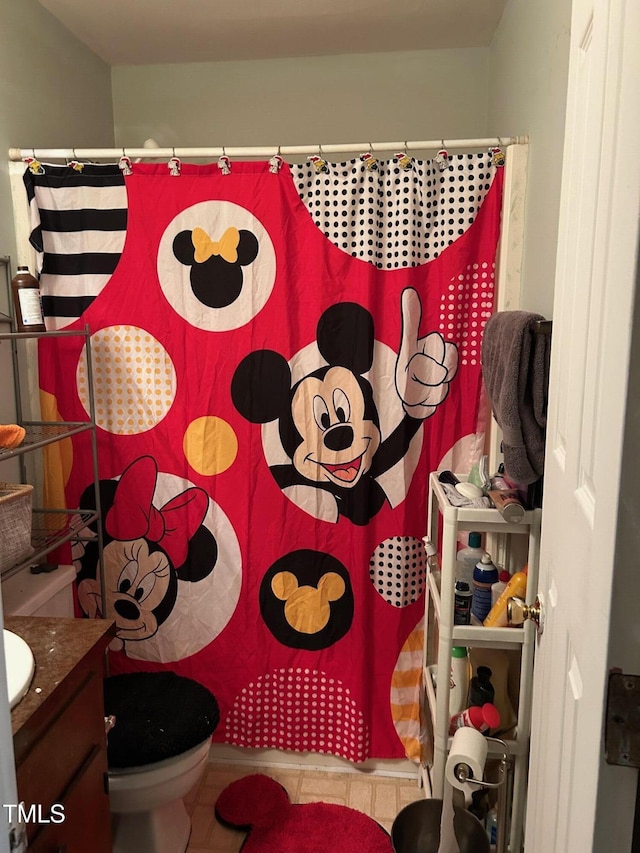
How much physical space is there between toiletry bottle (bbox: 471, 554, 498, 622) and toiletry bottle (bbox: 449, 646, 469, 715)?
0.35ft

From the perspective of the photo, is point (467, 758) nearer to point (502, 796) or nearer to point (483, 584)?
point (502, 796)

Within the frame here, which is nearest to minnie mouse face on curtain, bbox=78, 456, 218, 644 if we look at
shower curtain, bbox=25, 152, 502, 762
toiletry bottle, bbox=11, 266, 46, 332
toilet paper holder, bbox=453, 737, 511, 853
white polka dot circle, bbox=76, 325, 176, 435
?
shower curtain, bbox=25, 152, 502, 762

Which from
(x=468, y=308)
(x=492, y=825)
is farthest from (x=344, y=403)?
(x=492, y=825)

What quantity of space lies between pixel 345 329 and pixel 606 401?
1.30 meters

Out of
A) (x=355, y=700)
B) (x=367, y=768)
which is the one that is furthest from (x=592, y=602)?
(x=367, y=768)

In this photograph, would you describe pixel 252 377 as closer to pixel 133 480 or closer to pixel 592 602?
pixel 133 480

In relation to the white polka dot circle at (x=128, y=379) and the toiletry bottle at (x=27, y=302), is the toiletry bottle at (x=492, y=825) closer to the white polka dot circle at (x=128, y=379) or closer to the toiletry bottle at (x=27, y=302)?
the white polka dot circle at (x=128, y=379)

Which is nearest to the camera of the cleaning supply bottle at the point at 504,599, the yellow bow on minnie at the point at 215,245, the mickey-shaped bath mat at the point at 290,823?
the cleaning supply bottle at the point at 504,599

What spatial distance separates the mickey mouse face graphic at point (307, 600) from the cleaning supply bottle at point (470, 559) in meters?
0.44

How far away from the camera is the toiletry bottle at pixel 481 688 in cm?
155

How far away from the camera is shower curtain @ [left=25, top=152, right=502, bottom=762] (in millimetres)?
1844

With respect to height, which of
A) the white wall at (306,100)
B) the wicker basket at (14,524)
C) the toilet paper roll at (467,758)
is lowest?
the toilet paper roll at (467,758)

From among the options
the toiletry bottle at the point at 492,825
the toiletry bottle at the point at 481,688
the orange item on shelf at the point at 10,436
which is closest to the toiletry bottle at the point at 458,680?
the toiletry bottle at the point at 481,688

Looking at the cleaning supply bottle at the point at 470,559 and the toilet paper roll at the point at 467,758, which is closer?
the toilet paper roll at the point at 467,758
